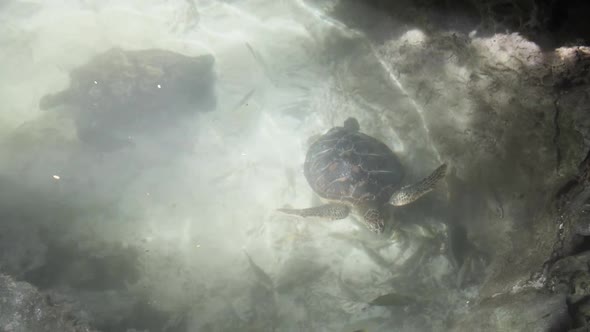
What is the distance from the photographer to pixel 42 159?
5602 millimetres

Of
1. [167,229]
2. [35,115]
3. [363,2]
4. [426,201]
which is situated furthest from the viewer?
[35,115]

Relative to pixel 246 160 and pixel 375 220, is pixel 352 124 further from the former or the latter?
pixel 246 160

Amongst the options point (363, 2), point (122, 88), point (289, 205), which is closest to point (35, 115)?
point (122, 88)

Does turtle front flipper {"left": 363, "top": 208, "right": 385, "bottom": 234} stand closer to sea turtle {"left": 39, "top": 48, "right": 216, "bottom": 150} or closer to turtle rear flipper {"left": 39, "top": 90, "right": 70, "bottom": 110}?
sea turtle {"left": 39, "top": 48, "right": 216, "bottom": 150}

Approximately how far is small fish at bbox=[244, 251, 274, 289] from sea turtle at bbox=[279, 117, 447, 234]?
0.94 m

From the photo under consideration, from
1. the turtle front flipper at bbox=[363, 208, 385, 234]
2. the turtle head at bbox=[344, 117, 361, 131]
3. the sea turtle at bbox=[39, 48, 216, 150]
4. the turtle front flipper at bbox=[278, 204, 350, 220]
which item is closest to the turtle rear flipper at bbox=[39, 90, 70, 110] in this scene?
the sea turtle at bbox=[39, 48, 216, 150]

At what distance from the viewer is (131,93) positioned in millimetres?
5773

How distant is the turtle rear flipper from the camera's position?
6010 mm

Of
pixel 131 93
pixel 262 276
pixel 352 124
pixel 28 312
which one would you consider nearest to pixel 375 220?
pixel 352 124

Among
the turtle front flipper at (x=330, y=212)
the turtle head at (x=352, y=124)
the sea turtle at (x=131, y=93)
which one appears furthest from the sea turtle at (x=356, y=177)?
the sea turtle at (x=131, y=93)

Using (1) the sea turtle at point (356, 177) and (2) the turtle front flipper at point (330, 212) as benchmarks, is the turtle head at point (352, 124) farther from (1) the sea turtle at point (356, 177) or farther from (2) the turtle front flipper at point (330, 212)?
(2) the turtle front flipper at point (330, 212)

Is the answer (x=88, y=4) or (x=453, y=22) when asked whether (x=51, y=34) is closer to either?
(x=88, y=4)

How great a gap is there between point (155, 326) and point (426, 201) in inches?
165

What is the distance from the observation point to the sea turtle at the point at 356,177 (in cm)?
446
